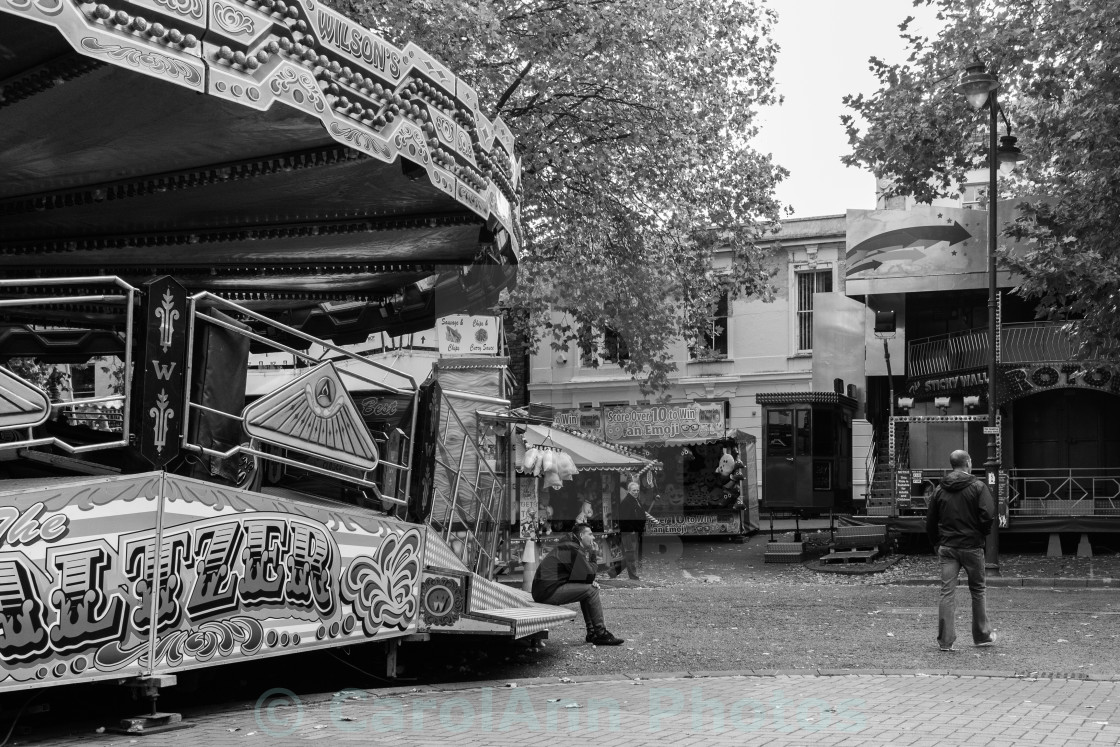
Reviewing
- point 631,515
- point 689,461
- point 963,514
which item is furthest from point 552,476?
point 689,461

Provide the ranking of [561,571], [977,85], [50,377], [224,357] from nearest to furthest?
[224,357] → [561,571] → [977,85] → [50,377]

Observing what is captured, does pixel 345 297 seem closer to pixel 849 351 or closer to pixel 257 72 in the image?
pixel 257 72

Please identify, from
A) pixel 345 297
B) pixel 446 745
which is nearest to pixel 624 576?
pixel 345 297

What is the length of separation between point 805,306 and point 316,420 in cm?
3071

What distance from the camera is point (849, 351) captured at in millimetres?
32250

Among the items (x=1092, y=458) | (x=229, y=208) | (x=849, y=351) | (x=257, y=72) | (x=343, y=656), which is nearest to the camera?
(x=257, y=72)

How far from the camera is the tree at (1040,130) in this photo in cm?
1947

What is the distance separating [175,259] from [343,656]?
17.2 ft

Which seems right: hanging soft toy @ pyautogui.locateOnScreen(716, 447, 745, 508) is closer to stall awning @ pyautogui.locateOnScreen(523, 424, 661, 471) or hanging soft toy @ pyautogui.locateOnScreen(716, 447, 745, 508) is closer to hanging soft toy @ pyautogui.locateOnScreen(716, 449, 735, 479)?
hanging soft toy @ pyautogui.locateOnScreen(716, 449, 735, 479)

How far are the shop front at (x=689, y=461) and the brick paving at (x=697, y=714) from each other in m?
22.4

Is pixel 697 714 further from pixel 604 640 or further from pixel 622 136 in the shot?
pixel 622 136

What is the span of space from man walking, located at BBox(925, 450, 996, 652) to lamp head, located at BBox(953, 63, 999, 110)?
1087cm

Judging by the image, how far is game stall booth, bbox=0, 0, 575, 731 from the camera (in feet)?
23.3

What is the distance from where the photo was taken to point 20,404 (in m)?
7.22
